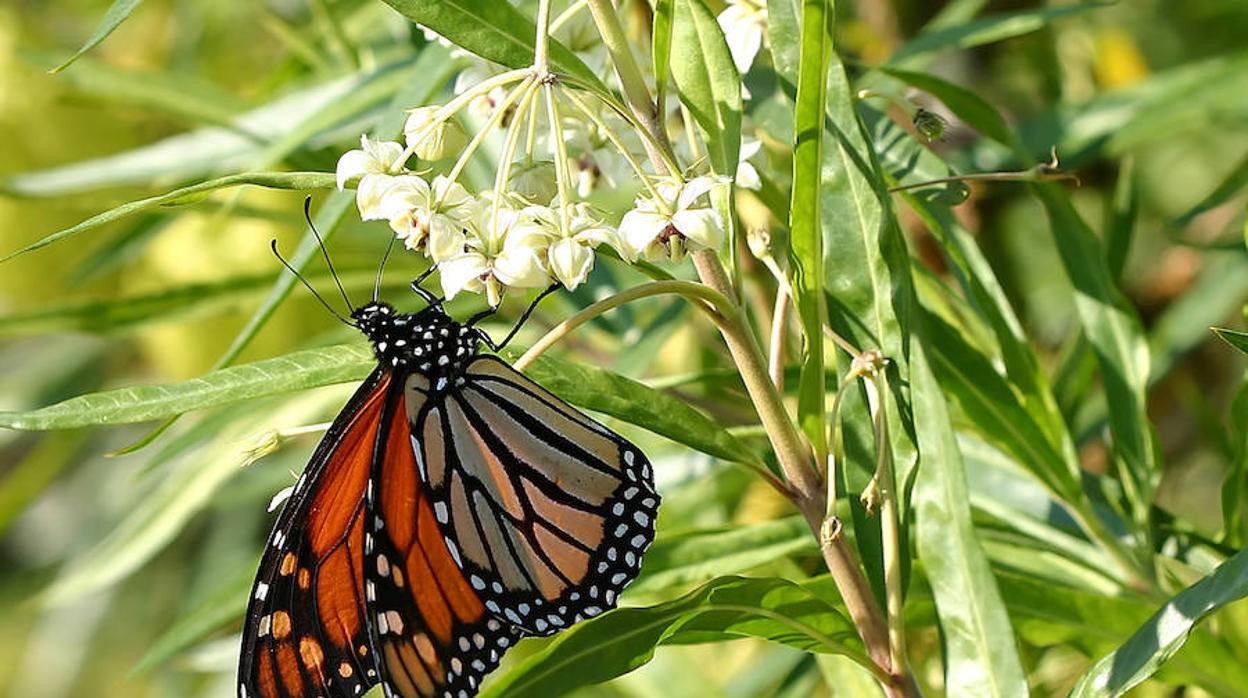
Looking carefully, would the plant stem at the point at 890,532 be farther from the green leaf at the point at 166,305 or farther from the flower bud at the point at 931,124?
the green leaf at the point at 166,305

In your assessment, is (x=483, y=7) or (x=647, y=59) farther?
(x=647, y=59)

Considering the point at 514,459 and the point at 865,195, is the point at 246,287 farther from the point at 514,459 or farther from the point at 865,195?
the point at 865,195

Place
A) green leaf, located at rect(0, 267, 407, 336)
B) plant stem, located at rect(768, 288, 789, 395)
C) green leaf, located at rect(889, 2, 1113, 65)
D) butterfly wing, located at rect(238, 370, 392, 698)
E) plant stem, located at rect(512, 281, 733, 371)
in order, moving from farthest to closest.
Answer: green leaf, located at rect(0, 267, 407, 336), green leaf, located at rect(889, 2, 1113, 65), butterfly wing, located at rect(238, 370, 392, 698), plant stem, located at rect(768, 288, 789, 395), plant stem, located at rect(512, 281, 733, 371)

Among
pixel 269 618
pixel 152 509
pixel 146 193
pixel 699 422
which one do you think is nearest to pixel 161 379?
pixel 146 193

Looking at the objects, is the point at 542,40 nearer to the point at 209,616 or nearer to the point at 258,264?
the point at 209,616

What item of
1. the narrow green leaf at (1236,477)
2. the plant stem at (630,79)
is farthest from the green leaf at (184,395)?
the narrow green leaf at (1236,477)

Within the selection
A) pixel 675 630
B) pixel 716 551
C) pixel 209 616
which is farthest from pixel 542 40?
pixel 209 616

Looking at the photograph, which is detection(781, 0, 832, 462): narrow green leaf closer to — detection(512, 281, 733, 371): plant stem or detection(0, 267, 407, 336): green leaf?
detection(512, 281, 733, 371): plant stem

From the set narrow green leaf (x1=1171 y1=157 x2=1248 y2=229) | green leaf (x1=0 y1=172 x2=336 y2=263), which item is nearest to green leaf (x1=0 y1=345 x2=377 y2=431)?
green leaf (x1=0 y1=172 x2=336 y2=263)
